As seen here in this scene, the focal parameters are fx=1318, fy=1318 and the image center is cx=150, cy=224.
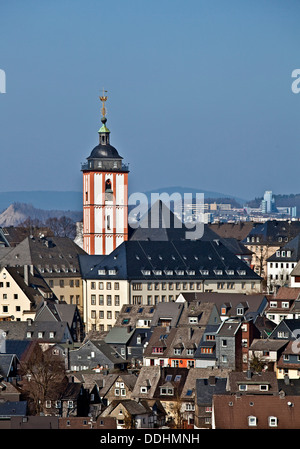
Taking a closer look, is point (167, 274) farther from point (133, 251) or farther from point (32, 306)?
point (32, 306)

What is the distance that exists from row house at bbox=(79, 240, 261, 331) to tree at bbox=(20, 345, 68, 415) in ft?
70.6

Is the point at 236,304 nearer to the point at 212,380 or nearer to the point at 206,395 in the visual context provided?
the point at 212,380

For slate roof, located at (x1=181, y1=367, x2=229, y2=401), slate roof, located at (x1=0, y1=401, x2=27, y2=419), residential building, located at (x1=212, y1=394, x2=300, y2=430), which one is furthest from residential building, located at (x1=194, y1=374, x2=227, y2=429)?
slate roof, located at (x1=0, y1=401, x2=27, y2=419)

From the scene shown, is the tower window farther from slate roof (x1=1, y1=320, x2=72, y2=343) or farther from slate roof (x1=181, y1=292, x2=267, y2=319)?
slate roof (x1=1, y1=320, x2=72, y2=343)

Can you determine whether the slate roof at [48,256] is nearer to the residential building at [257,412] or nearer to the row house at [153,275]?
the row house at [153,275]

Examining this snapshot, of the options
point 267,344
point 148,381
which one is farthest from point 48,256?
point 148,381

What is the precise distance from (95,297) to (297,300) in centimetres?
2058

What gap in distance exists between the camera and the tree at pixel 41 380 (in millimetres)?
64000

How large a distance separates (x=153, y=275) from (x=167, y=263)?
2546mm

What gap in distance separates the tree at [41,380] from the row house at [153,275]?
70.6ft

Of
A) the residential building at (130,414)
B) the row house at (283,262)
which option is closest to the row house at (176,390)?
the residential building at (130,414)

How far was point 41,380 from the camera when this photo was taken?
67.3 m
